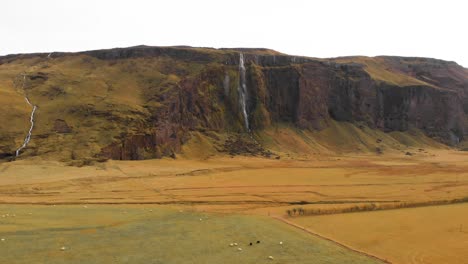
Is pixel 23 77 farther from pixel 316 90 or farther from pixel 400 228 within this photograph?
pixel 400 228

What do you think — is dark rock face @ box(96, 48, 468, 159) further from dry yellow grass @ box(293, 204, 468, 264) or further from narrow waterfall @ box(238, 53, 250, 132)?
dry yellow grass @ box(293, 204, 468, 264)

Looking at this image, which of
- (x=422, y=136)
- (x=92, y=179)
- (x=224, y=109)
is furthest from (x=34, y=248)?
(x=422, y=136)

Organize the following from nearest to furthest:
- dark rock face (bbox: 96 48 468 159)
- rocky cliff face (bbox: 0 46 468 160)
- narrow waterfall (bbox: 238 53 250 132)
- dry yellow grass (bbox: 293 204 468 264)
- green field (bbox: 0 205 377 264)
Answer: green field (bbox: 0 205 377 264), dry yellow grass (bbox: 293 204 468 264), rocky cliff face (bbox: 0 46 468 160), dark rock face (bbox: 96 48 468 159), narrow waterfall (bbox: 238 53 250 132)

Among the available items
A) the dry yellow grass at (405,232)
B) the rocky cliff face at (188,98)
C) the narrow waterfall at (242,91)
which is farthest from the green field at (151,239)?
the narrow waterfall at (242,91)

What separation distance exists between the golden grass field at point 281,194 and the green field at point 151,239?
1.07m

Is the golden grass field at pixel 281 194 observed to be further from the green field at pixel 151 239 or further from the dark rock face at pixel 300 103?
the dark rock face at pixel 300 103

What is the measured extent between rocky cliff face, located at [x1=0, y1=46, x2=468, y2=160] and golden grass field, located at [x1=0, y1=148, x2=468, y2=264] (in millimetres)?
10851

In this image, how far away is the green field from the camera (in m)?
21.4

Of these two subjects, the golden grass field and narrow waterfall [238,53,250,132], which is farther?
narrow waterfall [238,53,250,132]

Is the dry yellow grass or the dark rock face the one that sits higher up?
the dark rock face

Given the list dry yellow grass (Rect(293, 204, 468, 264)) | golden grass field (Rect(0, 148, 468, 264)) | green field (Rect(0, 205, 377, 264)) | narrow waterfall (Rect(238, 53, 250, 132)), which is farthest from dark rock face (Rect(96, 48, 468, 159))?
dry yellow grass (Rect(293, 204, 468, 264))

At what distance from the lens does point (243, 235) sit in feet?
86.0

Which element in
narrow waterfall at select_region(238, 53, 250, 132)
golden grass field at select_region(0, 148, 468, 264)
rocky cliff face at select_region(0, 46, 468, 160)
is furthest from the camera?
narrow waterfall at select_region(238, 53, 250, 132)

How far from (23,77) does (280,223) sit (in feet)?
308
